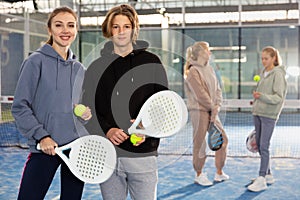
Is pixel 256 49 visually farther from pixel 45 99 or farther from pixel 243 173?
pixel 45 99

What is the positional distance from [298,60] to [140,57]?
10337 millimetres

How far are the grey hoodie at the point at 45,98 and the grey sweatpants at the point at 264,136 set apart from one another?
2.33 m

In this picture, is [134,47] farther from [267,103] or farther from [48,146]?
[267,103]

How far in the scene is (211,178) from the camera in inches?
170

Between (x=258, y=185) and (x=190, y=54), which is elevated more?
(x=190, y=54)

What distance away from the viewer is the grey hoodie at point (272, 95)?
3.91 metres

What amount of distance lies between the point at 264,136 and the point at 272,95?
0.38m

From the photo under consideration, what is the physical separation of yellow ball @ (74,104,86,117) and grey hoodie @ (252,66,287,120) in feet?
8.31

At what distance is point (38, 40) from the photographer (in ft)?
33.3

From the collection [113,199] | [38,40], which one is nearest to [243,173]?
[113,199]

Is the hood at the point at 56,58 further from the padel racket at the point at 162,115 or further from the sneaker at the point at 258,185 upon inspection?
the sneaker at the point at 258,185

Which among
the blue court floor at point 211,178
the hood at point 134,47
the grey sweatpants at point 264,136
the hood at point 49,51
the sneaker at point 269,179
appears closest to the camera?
the hood at point 134,47

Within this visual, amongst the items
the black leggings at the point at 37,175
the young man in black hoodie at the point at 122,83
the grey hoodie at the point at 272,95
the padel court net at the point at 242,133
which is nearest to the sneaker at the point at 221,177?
the padel court net at the point at 242,133

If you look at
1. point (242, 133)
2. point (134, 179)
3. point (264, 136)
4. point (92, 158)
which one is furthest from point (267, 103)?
point (242, 133)
